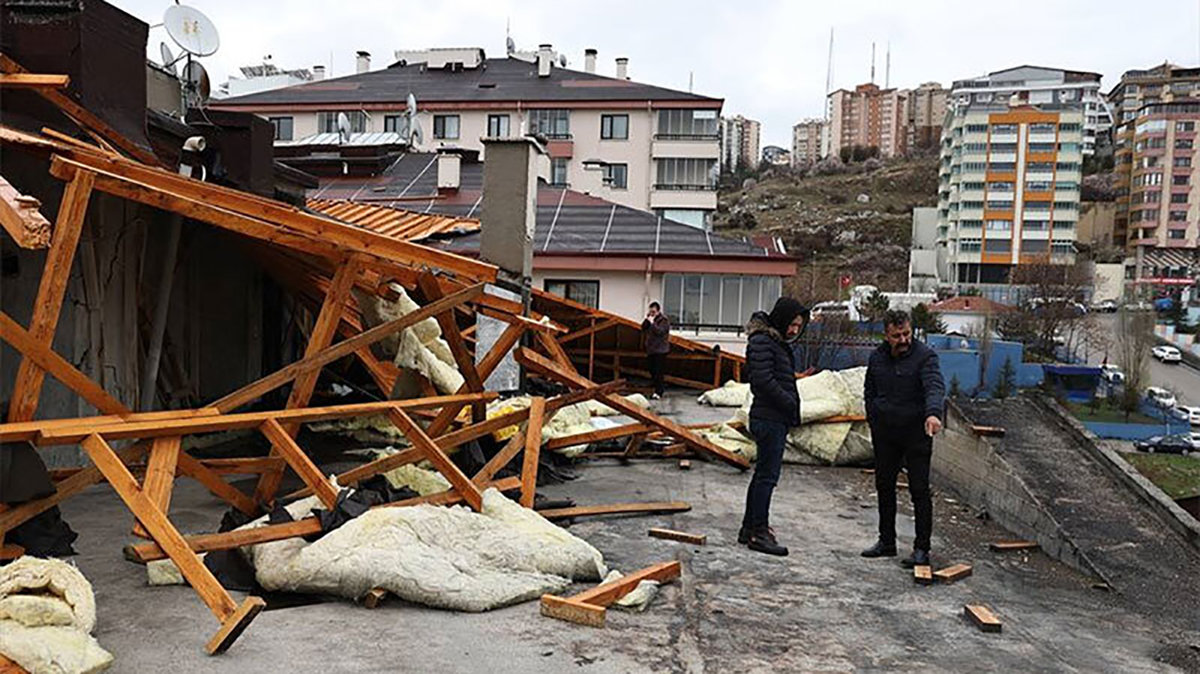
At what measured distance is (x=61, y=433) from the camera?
452cm

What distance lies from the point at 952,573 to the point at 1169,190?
124277 millimetres

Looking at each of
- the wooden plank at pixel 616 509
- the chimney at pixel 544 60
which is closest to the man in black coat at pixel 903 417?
the wooden plank at pixel 616 509

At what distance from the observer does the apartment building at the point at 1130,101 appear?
117188 mm

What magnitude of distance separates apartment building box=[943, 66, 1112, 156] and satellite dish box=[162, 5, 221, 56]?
119 m

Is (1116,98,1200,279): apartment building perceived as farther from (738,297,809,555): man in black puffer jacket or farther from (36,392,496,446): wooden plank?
(36,392,496,446): wooden plank

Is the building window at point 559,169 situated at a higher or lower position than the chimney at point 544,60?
lower

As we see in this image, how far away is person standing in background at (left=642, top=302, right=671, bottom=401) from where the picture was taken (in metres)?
16.3

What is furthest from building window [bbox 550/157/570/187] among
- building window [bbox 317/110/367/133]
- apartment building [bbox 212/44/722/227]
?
building window [bbox 317/110/367/133]

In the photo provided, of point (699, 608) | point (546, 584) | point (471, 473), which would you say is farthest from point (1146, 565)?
point (471, 473)

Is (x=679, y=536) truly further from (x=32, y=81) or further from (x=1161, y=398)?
(x=1161, y=398)

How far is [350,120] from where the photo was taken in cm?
4459

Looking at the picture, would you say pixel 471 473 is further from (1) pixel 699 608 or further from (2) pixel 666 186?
(2) pixel 666 186

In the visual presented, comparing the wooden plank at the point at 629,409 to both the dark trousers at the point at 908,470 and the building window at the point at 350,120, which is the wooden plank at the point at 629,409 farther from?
the building window at the point at 350,120

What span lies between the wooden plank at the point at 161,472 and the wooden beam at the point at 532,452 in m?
2.55
